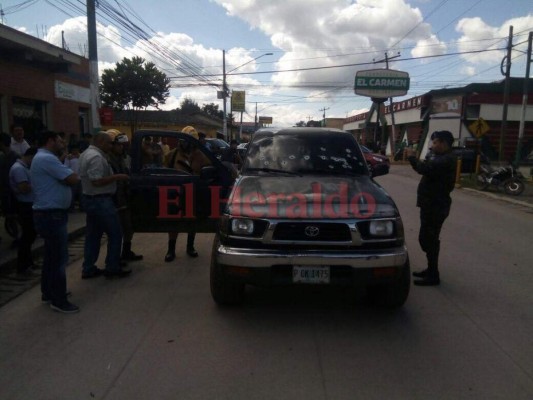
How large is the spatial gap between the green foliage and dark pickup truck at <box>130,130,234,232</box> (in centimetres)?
3163

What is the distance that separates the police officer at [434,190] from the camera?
16.0 ft

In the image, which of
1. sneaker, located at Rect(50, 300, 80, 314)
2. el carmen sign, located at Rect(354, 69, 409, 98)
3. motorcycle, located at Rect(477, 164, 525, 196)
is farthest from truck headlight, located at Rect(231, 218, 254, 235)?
el carmen sign, located at Rect(354, 69, 409, 98)

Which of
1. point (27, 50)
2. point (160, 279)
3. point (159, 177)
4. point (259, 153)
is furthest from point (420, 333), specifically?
point (27, 50)

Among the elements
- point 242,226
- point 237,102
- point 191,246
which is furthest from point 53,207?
point 237,102

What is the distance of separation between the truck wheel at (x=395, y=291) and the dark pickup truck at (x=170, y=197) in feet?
8.11

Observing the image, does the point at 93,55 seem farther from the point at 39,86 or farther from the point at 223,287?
the point at 223,287

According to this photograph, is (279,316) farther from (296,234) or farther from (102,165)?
(102,165)

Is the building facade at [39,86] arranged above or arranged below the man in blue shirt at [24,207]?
above

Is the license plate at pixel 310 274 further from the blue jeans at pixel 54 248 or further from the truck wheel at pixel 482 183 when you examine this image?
the truck wheel at pixel 482 183

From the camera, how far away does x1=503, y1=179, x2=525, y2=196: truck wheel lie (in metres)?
14.2

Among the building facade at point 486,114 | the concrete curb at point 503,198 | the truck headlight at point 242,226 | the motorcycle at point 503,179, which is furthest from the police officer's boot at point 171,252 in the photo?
the building facade at point 486,114

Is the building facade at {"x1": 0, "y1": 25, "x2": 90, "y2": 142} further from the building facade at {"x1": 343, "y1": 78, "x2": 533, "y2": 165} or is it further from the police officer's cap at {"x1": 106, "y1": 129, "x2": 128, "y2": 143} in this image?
the building facade at {"x1": 343, "y1": 78, "x2": 533, "y2": 165}

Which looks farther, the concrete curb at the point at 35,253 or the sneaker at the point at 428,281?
the concrete curb at the point at 35,253

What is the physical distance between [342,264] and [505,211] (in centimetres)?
939
